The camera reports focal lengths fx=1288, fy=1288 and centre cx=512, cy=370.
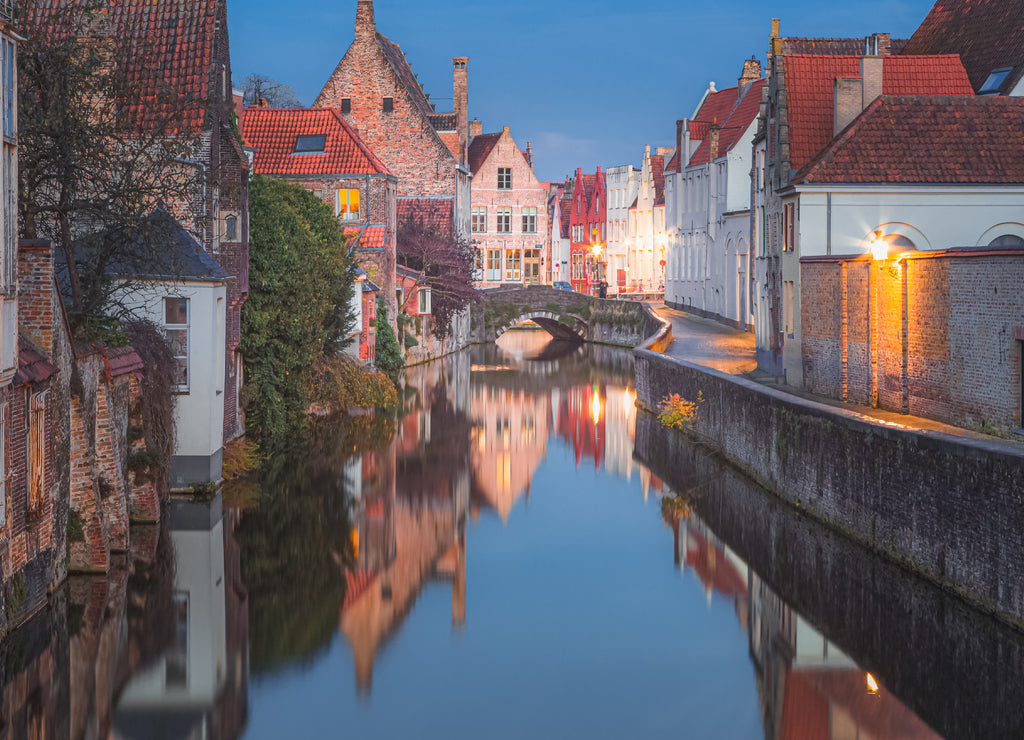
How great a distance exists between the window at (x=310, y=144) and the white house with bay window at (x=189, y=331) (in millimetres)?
20506

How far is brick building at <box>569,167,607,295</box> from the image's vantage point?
91.9 meters

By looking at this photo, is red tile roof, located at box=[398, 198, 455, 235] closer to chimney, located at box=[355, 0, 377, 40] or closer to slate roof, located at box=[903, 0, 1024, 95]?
chimney, located at box=[355, 0, 377, 40]

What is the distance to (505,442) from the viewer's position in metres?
29.6

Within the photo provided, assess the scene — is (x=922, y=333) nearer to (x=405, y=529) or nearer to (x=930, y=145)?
(x=405, y=529)

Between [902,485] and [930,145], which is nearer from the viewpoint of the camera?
[902,485]

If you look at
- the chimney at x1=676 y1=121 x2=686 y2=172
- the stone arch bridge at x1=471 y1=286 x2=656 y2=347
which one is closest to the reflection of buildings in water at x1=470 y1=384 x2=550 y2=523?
the stone arch bridge at x1=471 y1=286 x2=656 y2=347

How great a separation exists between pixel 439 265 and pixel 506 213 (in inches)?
1019

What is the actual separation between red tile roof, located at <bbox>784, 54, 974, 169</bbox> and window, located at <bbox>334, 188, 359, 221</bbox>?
643 inches

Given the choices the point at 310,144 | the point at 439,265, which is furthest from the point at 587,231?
the point at 310,144

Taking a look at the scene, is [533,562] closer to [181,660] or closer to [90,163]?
[181,660]

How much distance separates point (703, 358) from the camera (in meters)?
33.6

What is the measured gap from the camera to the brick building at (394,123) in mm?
52469

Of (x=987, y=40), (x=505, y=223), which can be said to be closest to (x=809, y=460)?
(x=987, y=40)

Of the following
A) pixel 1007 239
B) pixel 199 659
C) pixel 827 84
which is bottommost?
pixel 199 659
